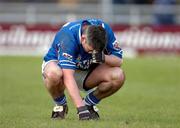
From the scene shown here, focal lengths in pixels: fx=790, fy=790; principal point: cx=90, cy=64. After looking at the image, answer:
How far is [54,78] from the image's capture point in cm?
1085

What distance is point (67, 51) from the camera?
10.6 meters

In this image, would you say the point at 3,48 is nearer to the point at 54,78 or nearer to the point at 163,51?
the point at 163,51

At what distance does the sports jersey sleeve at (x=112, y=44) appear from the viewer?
10906 millimetres

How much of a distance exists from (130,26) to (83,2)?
7.36 metres

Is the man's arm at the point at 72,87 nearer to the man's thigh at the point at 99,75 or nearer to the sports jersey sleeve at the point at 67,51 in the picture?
the sports jersey sleeve at the point at 67,51

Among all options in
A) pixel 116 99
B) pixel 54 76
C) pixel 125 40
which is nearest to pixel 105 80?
pixel 54 76

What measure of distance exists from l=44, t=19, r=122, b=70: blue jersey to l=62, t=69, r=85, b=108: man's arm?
0.27ft

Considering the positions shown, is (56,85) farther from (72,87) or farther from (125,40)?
(125,40)

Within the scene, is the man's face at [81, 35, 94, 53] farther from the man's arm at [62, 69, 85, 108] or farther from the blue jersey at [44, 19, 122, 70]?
the man's arm at [62, 69, 85, 108]

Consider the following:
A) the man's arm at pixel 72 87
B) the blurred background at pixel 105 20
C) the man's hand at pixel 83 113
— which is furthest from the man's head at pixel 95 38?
the blurred background at pixel 105 20

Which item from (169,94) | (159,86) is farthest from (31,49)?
(169,94)

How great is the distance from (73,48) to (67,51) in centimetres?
9

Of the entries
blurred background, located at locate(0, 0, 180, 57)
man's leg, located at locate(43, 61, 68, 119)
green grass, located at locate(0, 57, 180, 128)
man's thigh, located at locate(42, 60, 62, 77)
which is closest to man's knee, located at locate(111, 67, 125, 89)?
green grass, located at locate(0, 57, 180, 128)

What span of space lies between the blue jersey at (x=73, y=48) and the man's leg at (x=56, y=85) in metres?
0.15
